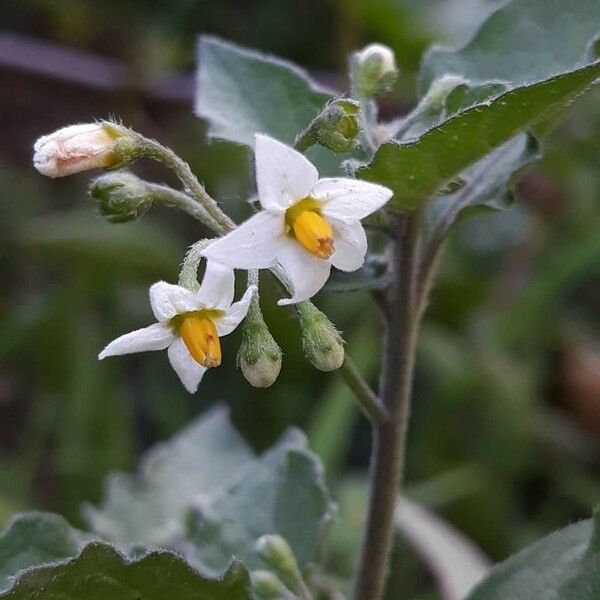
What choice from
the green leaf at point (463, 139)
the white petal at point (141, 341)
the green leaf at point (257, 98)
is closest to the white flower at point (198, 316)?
the white petal at point (141, 341)

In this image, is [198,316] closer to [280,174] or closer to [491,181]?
[280,174]

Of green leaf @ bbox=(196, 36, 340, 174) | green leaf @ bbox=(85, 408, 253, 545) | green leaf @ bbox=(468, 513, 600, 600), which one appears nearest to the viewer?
green leaf @ bbox=(468, 513, 600, 600)

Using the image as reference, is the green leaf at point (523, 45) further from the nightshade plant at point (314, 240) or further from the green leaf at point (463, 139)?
the green leaf at point (463, 139)

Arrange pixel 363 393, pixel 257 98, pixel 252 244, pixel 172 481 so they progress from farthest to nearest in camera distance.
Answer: pixel 172 481 → pixel 257 98 → pixel 363 393 → pixel 252 244

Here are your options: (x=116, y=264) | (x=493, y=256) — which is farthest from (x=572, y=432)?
(x=116, y=264)

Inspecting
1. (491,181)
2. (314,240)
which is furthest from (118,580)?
(491,181)

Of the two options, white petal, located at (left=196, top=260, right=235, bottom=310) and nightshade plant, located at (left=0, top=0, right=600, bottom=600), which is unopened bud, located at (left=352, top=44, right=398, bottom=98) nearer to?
nightshade plant, located at (left=0, top=0, right=600, bottom=600)

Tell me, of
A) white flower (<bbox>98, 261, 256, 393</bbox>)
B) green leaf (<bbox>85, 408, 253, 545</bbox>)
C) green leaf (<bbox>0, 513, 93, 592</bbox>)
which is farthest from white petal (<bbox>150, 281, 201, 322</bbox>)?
green leaf (<bbox>85, 408, 253, 545</bbox>)
